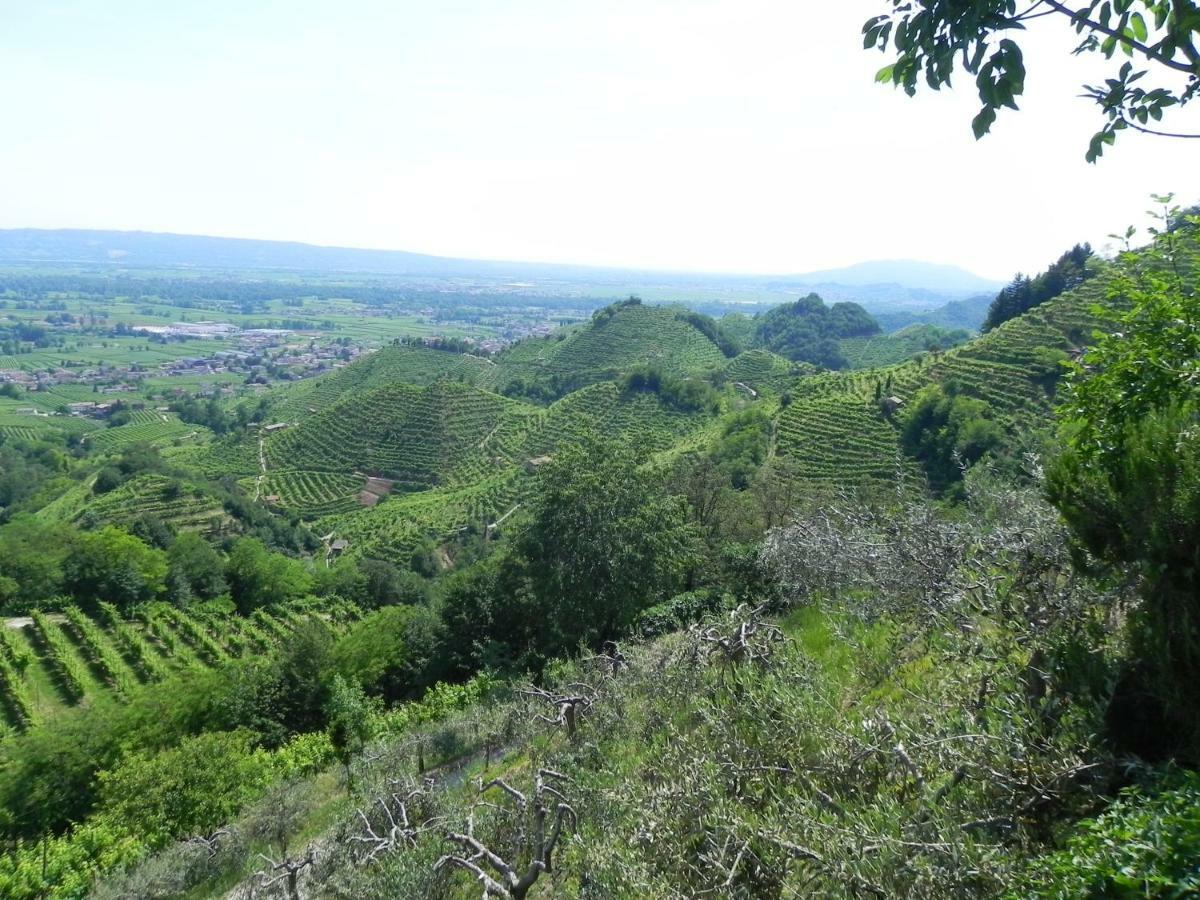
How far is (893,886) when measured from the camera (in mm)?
2557

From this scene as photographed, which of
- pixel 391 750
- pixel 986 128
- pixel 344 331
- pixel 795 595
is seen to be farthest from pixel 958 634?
pixel 344 331

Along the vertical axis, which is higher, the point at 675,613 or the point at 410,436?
the point at 675,613

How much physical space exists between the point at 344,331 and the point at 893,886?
673 feet

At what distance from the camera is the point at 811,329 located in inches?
4695

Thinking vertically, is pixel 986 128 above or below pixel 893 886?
above

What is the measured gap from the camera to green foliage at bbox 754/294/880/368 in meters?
112

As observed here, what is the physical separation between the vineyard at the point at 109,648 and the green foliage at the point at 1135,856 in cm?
2715

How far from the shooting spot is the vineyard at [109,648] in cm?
2230

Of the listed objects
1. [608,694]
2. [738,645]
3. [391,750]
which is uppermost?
[738,645]

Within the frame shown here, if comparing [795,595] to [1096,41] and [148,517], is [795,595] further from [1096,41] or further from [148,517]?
[148,517]

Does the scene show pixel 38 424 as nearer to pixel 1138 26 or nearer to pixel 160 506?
pixel 160 506

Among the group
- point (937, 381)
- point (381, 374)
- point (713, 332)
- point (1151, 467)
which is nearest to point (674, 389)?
point (937, 381)

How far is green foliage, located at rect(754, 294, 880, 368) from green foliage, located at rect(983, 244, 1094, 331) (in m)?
53.2

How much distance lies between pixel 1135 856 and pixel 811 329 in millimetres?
125121
